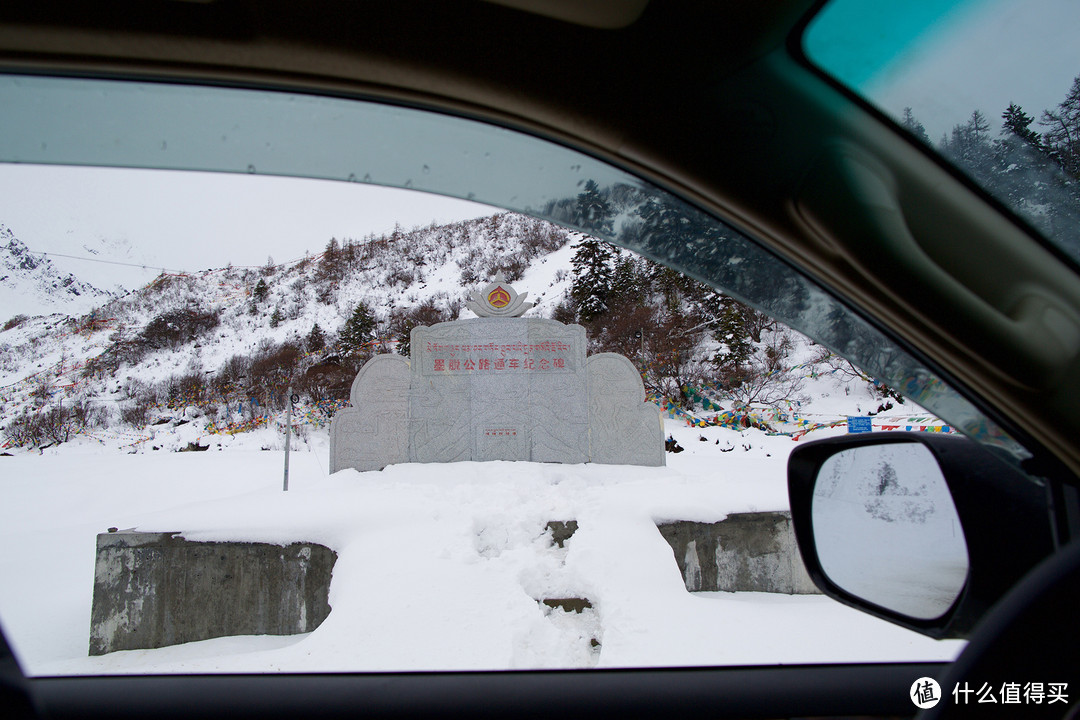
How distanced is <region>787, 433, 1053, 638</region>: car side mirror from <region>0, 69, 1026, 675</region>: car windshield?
0.07 metres

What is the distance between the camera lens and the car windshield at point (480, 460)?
2.84 feet

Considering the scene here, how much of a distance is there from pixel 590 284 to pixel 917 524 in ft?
23.0

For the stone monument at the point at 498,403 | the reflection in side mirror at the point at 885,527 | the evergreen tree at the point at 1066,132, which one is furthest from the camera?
the stone monument at the point at 498,403

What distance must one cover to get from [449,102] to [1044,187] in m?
0.81

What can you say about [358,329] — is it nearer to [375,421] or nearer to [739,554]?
[375,421]

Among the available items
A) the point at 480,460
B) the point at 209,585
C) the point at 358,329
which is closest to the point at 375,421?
the point at 480,460

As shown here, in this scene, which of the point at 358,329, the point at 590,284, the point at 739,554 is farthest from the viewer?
the point at 358,329

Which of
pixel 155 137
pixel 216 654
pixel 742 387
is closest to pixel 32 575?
pixel 216 654

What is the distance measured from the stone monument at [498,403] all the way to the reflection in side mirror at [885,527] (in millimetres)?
5379

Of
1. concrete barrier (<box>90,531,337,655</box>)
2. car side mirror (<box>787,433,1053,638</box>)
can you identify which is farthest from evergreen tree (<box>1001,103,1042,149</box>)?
concrete barrier (<box>90,531,337,655</box>)

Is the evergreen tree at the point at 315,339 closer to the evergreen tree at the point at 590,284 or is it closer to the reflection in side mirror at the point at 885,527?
the evergreen tree at the point at 590,284

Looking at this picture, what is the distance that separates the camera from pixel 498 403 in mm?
6363

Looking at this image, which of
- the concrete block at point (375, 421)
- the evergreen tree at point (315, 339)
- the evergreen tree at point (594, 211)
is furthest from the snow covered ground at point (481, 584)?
the evergreen tree at point (315, 339)

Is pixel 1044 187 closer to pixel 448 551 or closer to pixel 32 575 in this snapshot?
pixel 448 551
